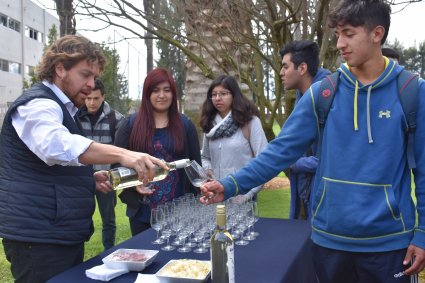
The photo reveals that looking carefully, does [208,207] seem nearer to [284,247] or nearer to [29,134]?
[284,247]

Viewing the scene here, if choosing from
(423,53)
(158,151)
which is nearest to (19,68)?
(158,151)

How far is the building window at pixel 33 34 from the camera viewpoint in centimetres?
4023

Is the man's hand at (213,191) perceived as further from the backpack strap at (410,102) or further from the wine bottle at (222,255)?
the backpack strap at (410,102)

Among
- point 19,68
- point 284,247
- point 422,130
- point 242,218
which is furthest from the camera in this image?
point 19,68

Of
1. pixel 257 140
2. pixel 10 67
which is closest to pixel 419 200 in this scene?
pixel 257 140

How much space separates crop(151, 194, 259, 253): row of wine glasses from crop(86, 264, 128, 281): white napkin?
48cm

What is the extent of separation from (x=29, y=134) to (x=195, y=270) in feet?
3.50

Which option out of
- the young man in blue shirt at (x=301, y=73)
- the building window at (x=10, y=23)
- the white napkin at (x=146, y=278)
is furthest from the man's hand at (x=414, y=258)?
the building window at (x=10, y=23)

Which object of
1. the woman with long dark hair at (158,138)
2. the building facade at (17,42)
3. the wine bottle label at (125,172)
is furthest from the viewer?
the building facade at (17,42)

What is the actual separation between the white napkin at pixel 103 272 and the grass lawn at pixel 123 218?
3.56 metres

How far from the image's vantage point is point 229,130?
4434 millimetres

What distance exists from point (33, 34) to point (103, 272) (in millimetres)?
44172

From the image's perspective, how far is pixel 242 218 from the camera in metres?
3.02

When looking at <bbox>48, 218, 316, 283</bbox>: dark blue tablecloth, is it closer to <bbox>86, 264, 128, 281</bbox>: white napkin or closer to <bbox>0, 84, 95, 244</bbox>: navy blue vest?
<bbox>86, 264, 128, 281</bbox>: white napkin
